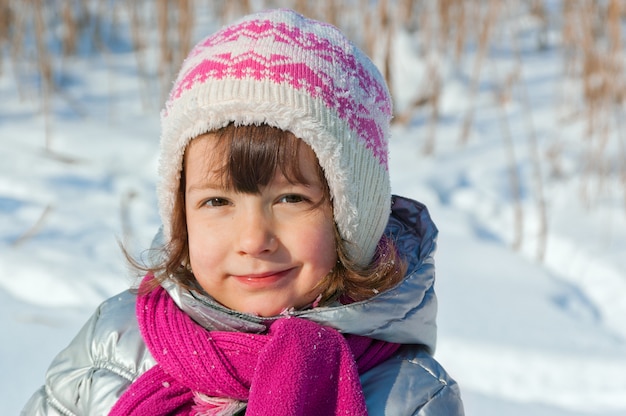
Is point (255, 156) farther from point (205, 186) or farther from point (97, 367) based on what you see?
point (97, 367)

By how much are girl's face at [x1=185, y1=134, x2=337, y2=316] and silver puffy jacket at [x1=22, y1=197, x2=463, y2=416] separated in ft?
0.11

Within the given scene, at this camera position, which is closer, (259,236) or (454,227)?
(259,236)

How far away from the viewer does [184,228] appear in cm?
128

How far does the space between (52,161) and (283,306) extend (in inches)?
77.2

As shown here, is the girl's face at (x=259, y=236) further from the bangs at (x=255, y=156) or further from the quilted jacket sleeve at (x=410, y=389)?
the quilted jacket sleeve at (x=410, y=389)

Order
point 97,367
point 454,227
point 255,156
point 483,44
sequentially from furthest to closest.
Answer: point 483,44 → point 454,227 → point 97,367 → point 255,156

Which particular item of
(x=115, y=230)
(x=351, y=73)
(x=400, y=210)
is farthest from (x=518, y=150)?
(x=351, y=73)

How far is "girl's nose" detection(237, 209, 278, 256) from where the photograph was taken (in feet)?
3.60

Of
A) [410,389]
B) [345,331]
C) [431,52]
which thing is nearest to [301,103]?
[345,331]

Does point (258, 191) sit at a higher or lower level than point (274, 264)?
higher

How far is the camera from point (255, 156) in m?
1.09

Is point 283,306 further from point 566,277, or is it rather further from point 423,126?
point 423,126

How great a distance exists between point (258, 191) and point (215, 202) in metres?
0.08

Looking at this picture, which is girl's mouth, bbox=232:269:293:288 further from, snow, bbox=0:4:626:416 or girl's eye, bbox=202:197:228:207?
snow, bbox=0:4:626:416
